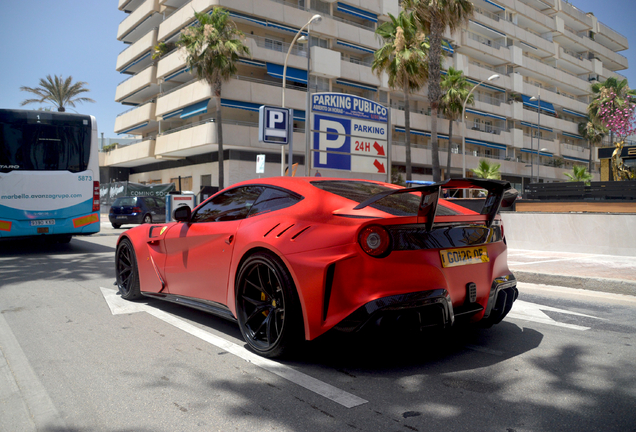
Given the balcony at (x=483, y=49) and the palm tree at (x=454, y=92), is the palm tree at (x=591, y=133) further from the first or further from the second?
the palm tree at (x=454, y=92)

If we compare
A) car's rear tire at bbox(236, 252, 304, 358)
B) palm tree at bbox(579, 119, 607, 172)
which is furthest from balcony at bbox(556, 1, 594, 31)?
car's rear tire at bbox(236, 252, 304, 358)

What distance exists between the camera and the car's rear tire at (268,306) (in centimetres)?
314

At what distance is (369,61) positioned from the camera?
1528 inches

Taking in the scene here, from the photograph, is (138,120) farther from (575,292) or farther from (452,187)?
(452,187)

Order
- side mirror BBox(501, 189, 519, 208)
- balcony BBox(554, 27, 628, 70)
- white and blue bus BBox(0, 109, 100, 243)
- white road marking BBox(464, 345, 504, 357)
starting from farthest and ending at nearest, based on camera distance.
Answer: balcony BBox(554, 27, 628, 70), white and blue bus BBox(0, 109, 100, 243), side mirror BBox(501, 189, 519, 208), white road marking BBox(464, 345, 504, 357)

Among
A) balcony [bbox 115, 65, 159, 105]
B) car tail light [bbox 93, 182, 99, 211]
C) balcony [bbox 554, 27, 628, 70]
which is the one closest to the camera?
car tail light [bbox 93, 182, 99, 211]

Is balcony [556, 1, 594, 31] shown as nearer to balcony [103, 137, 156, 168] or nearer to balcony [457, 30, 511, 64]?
balcony [457, 30, 511, 64]

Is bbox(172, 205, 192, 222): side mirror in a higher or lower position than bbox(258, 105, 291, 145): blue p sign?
lower

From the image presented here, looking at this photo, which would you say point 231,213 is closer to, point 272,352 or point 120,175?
point 272,352

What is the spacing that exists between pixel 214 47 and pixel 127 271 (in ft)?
79.0

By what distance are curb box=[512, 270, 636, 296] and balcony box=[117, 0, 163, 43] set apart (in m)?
38.1

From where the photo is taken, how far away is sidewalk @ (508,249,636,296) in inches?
250

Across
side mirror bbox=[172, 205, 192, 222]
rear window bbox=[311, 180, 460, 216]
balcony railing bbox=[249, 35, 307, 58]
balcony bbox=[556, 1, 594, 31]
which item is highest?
balcony bbox=[556, 1, 594, 31]

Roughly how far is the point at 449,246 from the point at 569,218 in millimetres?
9549
